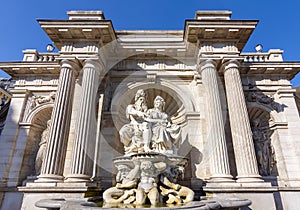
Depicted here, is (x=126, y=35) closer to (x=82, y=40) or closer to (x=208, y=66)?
(x=82, y=40)

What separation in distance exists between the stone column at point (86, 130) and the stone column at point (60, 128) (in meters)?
0.47

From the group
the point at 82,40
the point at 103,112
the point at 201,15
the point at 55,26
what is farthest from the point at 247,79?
the point at 55,26

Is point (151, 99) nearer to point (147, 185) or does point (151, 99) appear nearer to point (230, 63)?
point (230, 63)

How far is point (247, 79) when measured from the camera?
9383 millimetres

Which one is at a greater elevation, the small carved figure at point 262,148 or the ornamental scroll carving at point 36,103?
the ornamental scroll carving at point 36,103

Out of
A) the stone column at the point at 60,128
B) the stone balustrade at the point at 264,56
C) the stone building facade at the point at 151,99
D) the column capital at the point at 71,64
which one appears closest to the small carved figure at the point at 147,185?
the stone building facade at the point at 151,99

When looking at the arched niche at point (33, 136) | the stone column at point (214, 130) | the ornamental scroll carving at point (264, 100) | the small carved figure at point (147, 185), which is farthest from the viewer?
the ornamental scroll carving at point (264, 100)

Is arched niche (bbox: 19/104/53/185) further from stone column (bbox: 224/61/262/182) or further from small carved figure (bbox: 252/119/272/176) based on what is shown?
small carved figure (bbox: 252/119/272/176)

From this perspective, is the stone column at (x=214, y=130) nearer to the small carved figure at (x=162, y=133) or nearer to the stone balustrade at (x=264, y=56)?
the small carved figure at (x=162, y=133)

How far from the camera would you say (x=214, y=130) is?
22.8 feet

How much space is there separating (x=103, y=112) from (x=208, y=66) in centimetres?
467

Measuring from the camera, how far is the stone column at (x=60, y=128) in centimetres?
640

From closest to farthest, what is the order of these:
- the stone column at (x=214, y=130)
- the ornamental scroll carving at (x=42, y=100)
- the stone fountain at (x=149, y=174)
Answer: the stone fountain at (x=149, y=174) → the stone column at (x=214, y=130) → the ornamental scroll carving at (x=42, y=100)

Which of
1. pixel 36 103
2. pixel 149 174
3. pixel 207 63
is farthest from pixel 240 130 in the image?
pixel 36 103
